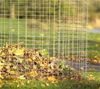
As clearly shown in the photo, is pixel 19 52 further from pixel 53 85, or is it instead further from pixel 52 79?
pixel 53 85

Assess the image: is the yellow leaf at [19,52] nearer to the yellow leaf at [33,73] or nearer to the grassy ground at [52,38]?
the yellow leaf at [33,73]

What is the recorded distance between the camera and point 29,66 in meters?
11.2

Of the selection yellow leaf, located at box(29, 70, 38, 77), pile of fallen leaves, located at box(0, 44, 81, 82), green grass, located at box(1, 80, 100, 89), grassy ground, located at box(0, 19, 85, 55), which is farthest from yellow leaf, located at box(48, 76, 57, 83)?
grassy ground, located at box(0, 19, 85, 55)

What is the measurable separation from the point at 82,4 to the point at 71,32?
116 centimetres

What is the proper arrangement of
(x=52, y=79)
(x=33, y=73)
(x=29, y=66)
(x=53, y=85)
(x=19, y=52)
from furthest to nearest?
(x=19, y=52) < (x=29, y=66) < (x=33, y=73) < (x=52, y=79) < (x=53, y=85)

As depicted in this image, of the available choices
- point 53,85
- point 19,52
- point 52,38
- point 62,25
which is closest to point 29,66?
point 19,52

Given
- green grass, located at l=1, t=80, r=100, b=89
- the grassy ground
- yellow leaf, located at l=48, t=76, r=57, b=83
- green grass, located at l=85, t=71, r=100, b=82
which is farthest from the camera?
the grassy ground

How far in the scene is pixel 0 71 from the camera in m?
10.9

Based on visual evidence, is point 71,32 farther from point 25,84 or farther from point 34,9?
point 25,84

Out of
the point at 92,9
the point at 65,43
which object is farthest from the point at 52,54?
the point at 92,9

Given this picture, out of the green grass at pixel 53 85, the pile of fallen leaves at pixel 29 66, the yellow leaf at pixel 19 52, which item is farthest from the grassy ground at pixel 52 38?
the green grass at pixel 53 85

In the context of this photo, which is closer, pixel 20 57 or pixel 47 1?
pixel 20 57

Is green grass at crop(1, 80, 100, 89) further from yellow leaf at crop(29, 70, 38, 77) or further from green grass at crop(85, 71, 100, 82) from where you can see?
green grass at crop(85, 71, 100, 82)

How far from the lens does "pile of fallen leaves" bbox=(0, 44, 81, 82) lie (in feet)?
35.8
